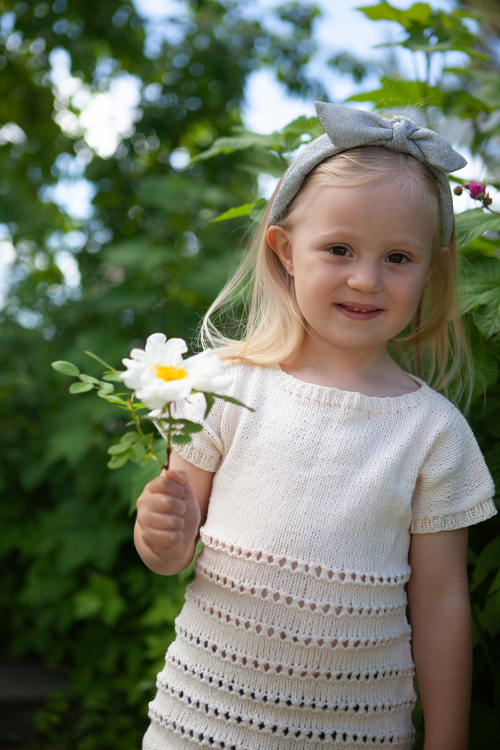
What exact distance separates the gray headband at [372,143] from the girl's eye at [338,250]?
181 millimetres

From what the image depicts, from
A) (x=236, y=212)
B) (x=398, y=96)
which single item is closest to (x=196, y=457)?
(x=236, y=212)

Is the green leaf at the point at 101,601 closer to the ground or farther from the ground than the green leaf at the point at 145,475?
closer to the ground

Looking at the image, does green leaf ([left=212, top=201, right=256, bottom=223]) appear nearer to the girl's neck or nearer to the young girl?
the young girl

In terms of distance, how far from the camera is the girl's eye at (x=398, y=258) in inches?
48.7

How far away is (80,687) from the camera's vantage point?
293 cm

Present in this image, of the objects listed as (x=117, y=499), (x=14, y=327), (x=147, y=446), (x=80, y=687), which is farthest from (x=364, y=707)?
(x=14, y=327)

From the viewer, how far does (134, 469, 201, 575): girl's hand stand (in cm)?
104

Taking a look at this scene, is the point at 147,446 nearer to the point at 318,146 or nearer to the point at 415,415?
the point at 415,415

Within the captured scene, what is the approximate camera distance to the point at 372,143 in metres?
1.25

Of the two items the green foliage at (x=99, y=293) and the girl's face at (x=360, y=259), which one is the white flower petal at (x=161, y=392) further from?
the green foliage at (x=99, y=293)

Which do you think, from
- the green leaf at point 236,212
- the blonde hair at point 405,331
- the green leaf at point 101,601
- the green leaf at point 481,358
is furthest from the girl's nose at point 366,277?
the green leaf at point 101,601

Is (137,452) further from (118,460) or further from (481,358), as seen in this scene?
(481,358)

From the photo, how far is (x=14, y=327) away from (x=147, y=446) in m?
2.86

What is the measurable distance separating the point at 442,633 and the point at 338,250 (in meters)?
0.80
